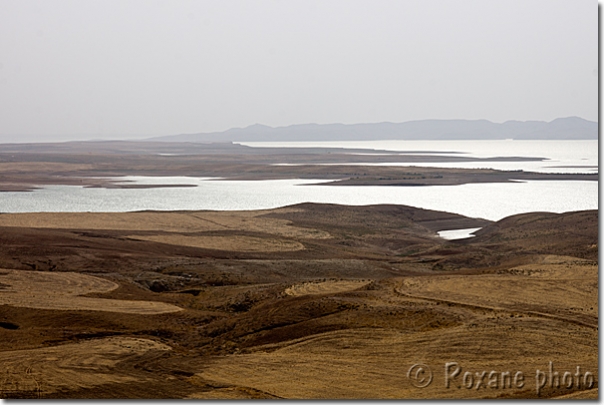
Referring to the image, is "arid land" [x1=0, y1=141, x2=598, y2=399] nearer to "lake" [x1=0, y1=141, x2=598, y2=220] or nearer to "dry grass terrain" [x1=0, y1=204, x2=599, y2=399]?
"dry grass terrain" [x1=0, y1=204, x2=599, y2=399]

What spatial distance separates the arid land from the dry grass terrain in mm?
53

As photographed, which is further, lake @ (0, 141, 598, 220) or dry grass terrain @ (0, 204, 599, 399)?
lake @ (0, 141, 598, 220)

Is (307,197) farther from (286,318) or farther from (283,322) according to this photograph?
(283,322)

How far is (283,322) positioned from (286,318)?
18 centimetres

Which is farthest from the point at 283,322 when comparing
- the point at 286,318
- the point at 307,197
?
the point at 307,197

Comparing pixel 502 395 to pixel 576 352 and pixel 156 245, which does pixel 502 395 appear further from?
pixel 156 245

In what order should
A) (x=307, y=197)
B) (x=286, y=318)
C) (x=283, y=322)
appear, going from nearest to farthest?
1. (x=283, y=322)
2. (x=286, y=318)
3. (x=307, y=197)

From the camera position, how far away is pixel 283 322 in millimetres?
17922

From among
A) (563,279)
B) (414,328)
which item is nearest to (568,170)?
→ (563,279)

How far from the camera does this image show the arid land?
522 inches

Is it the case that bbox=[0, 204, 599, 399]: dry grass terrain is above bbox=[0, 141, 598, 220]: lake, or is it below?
above

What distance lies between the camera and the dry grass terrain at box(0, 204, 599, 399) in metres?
13.2

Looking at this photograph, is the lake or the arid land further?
the lake

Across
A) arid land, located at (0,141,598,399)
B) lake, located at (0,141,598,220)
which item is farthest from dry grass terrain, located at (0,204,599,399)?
lake, located at (0,141,598,220)
